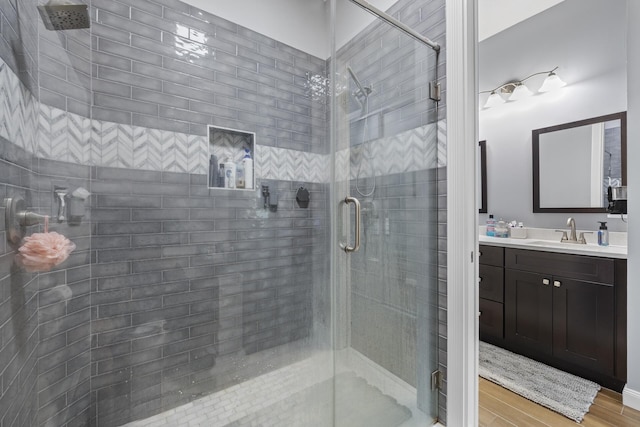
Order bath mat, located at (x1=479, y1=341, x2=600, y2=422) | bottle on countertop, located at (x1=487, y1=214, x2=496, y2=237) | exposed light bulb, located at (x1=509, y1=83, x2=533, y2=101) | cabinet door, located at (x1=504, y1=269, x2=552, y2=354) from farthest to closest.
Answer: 1. bottle on countertop, located at (x1=487, y1=214, x2=496, y2=237)
2. exposed light bulb, located at (x1=509, y1=83, x2=533, y2=101)
3. cabinet door, located at (x1=504, y1=269, x2=552, y2=354)
4. bath mat, located at (x1=479, y1=341, x2=600, y2=422)

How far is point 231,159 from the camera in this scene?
1.87 m

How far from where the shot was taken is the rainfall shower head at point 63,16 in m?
1.15

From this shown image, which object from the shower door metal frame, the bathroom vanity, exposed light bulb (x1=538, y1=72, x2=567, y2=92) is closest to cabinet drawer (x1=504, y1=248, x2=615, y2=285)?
the bathroom vanity

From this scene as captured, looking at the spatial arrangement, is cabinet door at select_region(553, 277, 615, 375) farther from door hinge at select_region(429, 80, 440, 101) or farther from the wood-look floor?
door hinge at select_region(429, 80, 440, 101)

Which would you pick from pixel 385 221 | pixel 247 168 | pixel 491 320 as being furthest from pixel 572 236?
pixel 247 168

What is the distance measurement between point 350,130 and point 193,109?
0.96 metres

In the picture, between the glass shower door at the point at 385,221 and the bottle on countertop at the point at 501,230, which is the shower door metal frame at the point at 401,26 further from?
the bottle on countertop at the point at 501,230

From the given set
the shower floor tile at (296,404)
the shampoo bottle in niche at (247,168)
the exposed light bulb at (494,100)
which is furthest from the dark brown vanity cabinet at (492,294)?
the shampoo bottle in niche at (247,168)

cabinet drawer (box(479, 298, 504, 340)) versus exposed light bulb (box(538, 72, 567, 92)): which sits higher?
exposed light bulb (box(538, 72, 567, 92))

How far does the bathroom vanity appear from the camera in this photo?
5.78 feet

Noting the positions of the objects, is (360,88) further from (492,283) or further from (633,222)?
(492,283)

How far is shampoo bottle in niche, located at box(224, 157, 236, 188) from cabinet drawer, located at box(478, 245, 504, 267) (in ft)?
6.63

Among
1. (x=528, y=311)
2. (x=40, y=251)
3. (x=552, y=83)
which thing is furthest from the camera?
(x=552, y=83)

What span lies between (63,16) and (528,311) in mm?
3128
